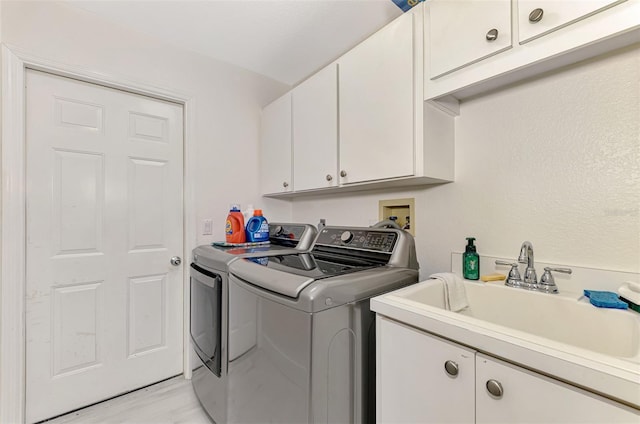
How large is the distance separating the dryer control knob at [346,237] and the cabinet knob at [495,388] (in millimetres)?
930

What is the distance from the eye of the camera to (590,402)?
0.56 meters

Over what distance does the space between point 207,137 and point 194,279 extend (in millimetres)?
1079

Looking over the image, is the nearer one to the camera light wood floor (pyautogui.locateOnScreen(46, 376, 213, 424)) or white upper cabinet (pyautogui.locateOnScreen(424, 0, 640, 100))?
white upper cabinet (pyautogui.locateOnScreen(424, 0, 640, 100))

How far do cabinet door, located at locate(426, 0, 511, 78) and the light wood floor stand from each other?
2.23 metres

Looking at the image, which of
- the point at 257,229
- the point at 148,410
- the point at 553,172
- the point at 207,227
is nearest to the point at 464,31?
the point at 553,172

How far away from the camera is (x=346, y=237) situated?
1563 mm

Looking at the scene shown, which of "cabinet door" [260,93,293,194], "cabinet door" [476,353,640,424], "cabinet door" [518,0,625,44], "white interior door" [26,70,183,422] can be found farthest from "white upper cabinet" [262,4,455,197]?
"white interior door" [26,70,183,422]

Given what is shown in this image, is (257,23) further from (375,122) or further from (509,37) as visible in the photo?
(509,37)

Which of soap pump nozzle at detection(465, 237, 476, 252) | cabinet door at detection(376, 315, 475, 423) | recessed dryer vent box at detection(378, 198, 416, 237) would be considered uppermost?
recessed dryer vent box at detection(378, 198, 416, 237)

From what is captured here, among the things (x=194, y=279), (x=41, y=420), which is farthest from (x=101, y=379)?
(x=194, y=279)

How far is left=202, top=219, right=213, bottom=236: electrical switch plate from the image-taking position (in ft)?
7.06

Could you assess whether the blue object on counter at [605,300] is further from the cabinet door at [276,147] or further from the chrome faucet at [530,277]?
the cabinet door at [276,147]

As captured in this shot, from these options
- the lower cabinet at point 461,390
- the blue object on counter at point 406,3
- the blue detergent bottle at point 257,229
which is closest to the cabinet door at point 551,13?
the blue object on counter at point 406,3

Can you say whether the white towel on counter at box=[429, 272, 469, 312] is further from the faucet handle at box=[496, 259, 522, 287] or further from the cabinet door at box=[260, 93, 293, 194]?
the cabinet door at box=[260, 93, 293, 194]
